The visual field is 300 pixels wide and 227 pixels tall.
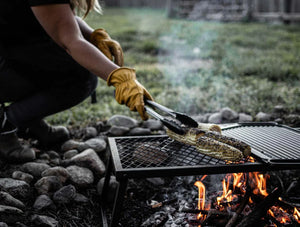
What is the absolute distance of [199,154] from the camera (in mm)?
2014

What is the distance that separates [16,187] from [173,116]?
3.89 ft

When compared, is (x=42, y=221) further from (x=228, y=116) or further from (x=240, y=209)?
(x=228, y=116)

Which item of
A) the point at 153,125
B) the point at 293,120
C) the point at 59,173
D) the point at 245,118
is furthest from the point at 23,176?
the point at 293,120

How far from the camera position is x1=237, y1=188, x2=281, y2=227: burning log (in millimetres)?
1902

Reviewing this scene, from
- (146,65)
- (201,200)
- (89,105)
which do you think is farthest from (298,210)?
(146,65)

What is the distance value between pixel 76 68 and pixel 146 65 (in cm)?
366

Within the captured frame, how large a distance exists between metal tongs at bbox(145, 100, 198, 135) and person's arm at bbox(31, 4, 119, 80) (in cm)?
35

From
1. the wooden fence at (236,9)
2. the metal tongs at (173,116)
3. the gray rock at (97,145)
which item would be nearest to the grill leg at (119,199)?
the metal tongs at (173,116)

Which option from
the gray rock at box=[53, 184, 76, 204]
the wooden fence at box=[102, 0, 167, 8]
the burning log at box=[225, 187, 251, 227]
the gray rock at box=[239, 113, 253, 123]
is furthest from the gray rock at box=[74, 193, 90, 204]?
the wooden fence at box=[102, 0, 167, 8]

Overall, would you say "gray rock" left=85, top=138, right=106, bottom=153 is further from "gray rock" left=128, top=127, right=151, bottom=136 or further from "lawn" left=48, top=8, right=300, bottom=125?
"lawn" left=48, top=8, right=300, bottom=125

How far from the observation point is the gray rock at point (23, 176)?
7.87 feet

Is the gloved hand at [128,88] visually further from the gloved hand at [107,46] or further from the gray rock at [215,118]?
the gray rock at [215,118]

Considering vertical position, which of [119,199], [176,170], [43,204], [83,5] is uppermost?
[83,5]

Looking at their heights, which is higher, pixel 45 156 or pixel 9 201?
pixel 9 201
